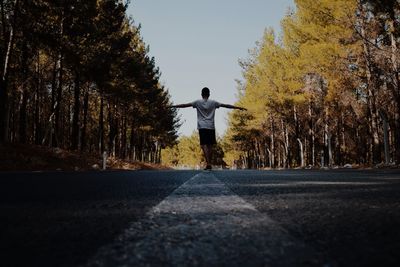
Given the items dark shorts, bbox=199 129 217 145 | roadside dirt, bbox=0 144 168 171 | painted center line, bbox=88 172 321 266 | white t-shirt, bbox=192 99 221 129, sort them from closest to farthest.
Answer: painted center line, bbox=88 172 321 266, white t-shirt, bbox=192 99 221 129, dark shorts, bbox=199 129 217 145, roadside dirt, bbox=0 144 168 171

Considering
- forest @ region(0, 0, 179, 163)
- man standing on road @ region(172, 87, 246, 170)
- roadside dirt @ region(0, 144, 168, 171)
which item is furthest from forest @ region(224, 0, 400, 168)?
roadside dirt @ region(0, 144, 168, 171)

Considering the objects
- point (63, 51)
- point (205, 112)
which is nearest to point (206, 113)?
point (205, 112)

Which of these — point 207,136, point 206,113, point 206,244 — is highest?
point 206,113

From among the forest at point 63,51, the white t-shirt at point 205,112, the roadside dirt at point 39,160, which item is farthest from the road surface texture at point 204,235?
the roadside dirt at point 39,160

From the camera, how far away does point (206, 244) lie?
1.39 metres

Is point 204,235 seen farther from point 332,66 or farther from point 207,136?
point 332,66

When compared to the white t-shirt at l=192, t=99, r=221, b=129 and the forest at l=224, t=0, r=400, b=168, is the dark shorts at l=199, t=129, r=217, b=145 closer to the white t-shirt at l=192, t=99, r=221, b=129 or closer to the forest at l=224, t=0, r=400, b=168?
the white t-shirt at l=192, t=99, r=221, b=129

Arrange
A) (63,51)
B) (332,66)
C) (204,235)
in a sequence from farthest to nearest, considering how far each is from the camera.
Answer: (63,51)
(332,66)
(204,235)

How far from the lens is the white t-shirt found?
400 inches

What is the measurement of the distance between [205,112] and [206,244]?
8.89 meters

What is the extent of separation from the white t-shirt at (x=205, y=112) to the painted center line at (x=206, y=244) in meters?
8.05

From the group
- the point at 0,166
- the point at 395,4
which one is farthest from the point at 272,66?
the point at 0,166

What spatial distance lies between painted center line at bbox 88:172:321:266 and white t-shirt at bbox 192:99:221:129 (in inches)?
317

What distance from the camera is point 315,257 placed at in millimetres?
1186
